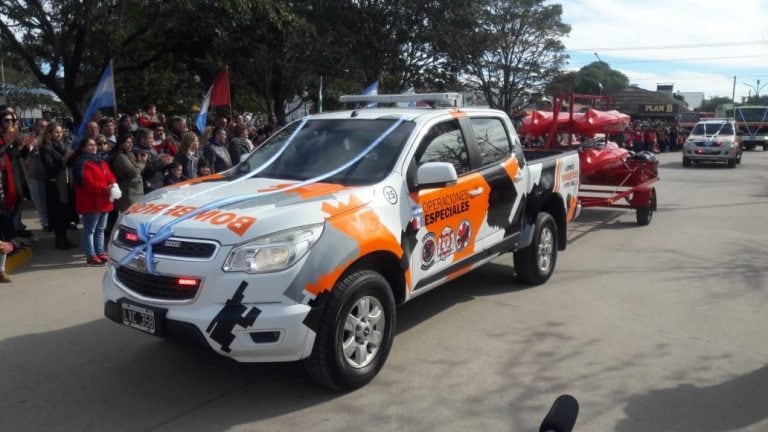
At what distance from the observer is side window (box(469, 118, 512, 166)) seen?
5.71 meters

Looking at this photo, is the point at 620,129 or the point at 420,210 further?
the point at 620,129

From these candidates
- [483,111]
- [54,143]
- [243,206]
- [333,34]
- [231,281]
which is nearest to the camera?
[231,281]

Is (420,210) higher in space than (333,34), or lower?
lower

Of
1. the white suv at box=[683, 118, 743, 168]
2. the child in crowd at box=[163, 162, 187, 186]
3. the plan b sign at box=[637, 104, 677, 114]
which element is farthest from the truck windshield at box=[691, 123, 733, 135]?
the plan b sign at box=[637, 104, 677, 114]

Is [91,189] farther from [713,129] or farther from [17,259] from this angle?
[713,129]

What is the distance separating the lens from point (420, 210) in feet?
15.3

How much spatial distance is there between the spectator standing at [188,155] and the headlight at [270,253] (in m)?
5.20

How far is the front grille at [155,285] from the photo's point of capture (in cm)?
372

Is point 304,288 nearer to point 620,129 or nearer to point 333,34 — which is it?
point 620,129

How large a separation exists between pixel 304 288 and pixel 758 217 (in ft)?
35.0

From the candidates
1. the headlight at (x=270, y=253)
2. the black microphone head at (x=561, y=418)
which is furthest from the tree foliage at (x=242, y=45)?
the black microphone head at (x=561, y=418)

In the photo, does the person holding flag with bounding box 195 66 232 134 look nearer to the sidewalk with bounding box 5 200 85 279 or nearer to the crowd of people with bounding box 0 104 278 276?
the crowd of people with bounding box 0 104 278 276

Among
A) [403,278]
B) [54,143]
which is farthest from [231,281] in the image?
[54,143]

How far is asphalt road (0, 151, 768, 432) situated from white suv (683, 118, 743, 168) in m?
17.7
